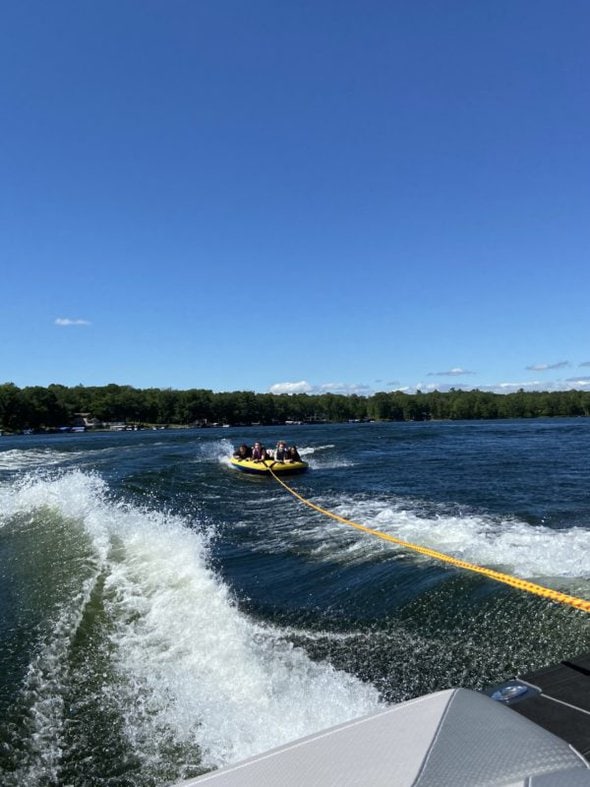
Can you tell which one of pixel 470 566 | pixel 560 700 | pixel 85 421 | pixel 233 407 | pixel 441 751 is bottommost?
pixel 470 566

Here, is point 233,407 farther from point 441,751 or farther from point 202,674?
point 441,751

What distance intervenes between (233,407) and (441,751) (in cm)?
13338

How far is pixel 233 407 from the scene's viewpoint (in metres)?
134

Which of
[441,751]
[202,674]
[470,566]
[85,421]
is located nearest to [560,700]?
[441,751]

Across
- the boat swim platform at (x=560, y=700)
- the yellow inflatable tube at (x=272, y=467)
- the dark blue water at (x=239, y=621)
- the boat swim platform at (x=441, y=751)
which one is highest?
the boat swim platform at (x=441, y=751)

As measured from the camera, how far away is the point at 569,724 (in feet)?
7.97

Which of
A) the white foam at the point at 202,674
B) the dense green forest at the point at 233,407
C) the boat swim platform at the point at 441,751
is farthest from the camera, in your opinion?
the dense green forest at the point at 233,407

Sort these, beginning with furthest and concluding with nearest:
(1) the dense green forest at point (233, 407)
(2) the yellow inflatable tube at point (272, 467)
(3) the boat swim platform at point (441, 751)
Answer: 1. (1) the dense green forest at point (233, 407)
2. (2) the yellow inflatable tube at point (272, 467)
3. (3) the boat swim platform at point (441, 751)

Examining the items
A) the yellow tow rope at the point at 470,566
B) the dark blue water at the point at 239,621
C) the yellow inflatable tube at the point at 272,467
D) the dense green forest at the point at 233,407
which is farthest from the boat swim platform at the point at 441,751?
the dense green forest at the point at 233,407

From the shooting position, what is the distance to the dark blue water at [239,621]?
4.49m

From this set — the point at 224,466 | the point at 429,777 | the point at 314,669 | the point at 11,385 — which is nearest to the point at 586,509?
the point at 314,669

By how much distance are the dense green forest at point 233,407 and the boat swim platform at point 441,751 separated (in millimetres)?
119546

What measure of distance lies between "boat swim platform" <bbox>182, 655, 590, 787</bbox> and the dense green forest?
392 ft

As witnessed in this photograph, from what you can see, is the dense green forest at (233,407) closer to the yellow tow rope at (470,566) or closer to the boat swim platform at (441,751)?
the yellow tow rope at (470,566)
